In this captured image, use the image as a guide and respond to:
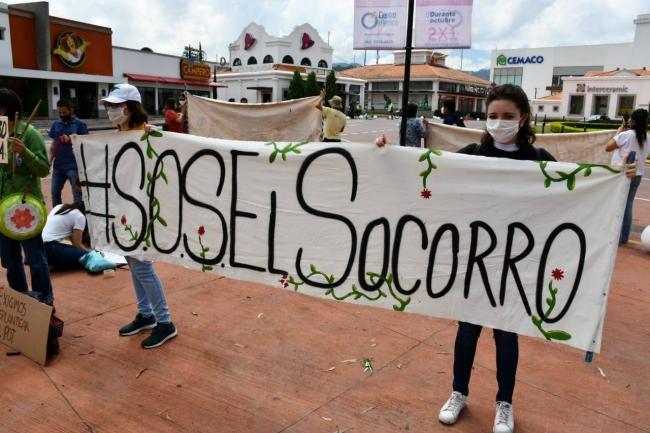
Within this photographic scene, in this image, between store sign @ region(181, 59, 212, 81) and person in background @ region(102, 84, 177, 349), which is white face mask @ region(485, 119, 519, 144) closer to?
person in background @ region(102, 84, 177, 349)

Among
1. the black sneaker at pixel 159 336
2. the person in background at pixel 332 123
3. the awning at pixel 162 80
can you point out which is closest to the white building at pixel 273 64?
the awning at pixel 162 80

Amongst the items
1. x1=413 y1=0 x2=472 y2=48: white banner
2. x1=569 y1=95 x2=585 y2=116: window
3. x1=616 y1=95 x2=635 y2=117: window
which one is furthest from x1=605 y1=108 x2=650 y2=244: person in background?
x1=569 y1=95 x2=585 y2=116: window

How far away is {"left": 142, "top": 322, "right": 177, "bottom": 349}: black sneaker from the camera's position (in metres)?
3.62

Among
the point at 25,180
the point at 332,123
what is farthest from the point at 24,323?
the point at 332,123

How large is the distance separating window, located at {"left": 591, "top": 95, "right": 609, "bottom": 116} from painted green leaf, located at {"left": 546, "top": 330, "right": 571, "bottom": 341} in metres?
60.8

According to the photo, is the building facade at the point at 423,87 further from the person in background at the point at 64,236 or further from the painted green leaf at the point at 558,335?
the painted green leaf at the point at 558,335

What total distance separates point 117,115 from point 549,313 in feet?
9.65

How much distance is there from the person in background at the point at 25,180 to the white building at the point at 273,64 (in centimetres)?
5247

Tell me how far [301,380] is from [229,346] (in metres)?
0.68

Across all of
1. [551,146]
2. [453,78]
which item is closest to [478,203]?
[551,146]

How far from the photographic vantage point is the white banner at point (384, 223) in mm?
2609

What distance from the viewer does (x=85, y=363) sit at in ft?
11.2

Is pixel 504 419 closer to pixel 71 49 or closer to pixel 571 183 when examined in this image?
pixel 571 183

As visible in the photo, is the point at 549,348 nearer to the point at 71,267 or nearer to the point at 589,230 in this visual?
the point at 589,230
